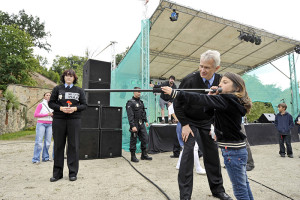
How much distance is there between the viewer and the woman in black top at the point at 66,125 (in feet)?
10.0

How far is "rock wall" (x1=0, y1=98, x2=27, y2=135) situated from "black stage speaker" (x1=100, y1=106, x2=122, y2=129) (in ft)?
35.2

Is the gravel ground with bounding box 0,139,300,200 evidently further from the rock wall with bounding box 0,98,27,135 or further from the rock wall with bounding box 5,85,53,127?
the rock wall with bounding box 5,85,53,127

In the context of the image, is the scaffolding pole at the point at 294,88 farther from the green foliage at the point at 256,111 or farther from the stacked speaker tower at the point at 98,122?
the green foliage at the point at 256,111

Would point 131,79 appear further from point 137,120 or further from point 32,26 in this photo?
point 32,26

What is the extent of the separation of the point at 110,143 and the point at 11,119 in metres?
12.8

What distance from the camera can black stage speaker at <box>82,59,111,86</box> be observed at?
514cm

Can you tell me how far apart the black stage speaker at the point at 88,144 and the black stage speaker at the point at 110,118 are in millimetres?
298

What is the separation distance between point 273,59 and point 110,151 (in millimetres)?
11331

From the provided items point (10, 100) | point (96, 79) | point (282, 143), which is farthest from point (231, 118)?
point (10, 100)

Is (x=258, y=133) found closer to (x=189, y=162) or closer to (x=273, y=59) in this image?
(x=273, y=59)

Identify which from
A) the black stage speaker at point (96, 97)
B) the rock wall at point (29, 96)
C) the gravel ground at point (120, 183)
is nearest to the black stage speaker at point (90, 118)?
the black stage speaker at point (96, 97)

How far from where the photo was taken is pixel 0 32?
22.4 m

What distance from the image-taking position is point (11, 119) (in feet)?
45.6

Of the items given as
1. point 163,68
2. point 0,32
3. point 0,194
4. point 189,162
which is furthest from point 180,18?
point 0,32
